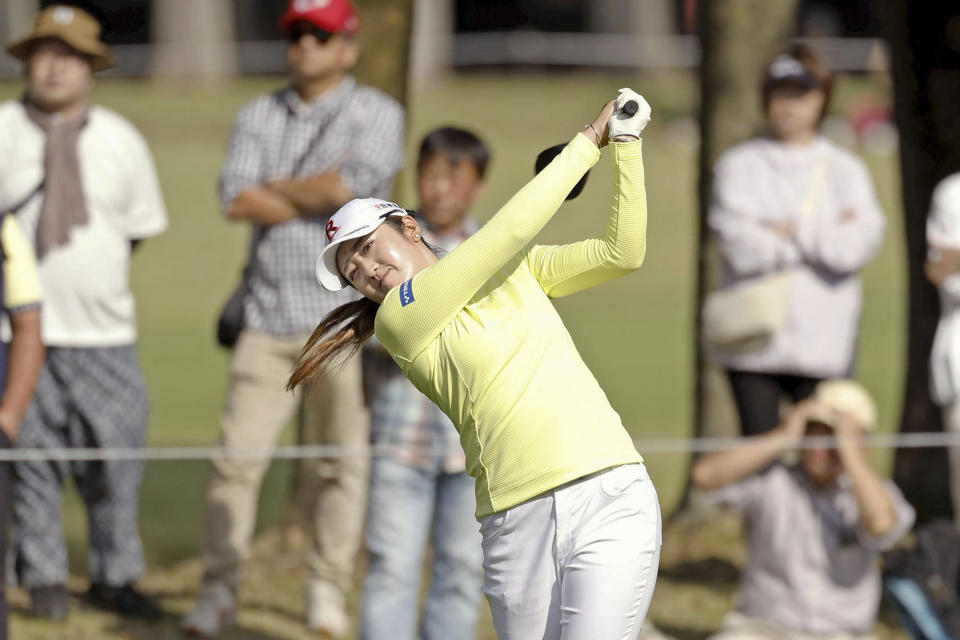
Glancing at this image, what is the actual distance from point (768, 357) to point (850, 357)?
336mm

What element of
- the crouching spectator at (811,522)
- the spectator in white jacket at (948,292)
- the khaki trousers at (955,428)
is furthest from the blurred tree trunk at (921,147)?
the crouching spectator at (811,522)

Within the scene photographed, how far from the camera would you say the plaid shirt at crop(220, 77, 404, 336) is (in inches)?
221

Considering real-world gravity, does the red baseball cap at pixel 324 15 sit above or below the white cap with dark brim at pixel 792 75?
above

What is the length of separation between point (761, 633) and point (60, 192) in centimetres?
298

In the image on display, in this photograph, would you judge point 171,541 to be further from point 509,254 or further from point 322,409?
point 509,254

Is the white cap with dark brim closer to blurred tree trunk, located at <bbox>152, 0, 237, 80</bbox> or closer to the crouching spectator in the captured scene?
the crouching spectator

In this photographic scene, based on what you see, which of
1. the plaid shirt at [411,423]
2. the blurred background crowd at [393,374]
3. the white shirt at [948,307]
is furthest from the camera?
the white shirt at [948,307]

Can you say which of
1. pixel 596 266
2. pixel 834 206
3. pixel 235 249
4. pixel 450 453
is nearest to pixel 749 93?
pixel 834 206

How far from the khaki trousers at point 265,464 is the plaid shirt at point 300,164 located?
0.41 ft

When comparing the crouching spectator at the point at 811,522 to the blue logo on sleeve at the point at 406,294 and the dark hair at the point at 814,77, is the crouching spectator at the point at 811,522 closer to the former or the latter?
the dark hair at the point at 814,77

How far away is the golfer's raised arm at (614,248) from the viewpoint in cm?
335

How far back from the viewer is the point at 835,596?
5.28m

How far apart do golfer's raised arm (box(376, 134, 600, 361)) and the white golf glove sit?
2.7 inches

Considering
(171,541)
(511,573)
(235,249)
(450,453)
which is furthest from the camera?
(235,249)
